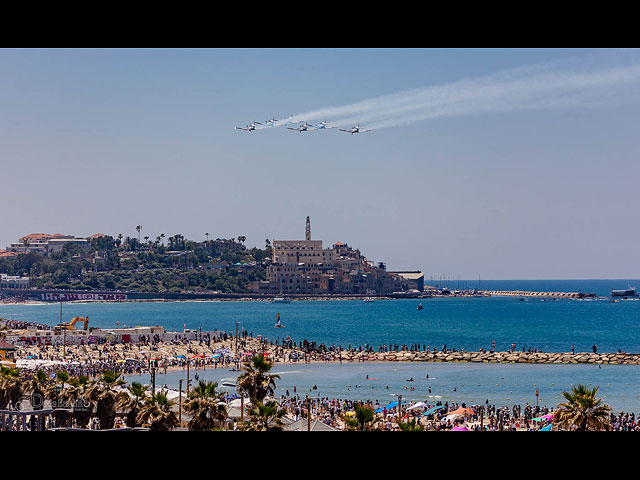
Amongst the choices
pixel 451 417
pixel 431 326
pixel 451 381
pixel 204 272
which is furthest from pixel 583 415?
pixel 204 272

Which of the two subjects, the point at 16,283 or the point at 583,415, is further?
the point at 16,283

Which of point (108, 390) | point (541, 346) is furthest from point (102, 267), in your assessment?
point (108, 390)

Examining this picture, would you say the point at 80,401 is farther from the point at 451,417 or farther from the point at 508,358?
the point at 508,358

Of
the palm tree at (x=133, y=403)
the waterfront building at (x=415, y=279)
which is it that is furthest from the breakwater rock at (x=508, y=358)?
the waterfront building at (x=415, y=279)
